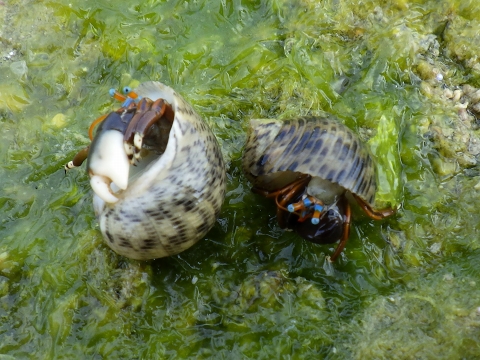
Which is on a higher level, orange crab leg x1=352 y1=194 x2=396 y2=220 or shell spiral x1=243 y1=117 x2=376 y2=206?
shell spiral x1=243 y1=117 x2=376 y2=206

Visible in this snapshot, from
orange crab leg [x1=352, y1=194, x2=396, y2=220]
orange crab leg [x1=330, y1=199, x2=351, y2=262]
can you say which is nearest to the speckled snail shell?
orange crab leg [x1=330, y1=199, x2=351, y2=262]

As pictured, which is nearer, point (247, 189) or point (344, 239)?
point (344, 239)

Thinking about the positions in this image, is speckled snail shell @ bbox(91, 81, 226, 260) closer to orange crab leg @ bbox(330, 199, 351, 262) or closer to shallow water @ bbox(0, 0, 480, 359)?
shallow water @ bbox(0, 0, 480, 359)

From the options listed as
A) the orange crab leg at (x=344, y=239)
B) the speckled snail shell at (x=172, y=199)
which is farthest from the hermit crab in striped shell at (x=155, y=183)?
the orange crab leg at (x=344, y=239)

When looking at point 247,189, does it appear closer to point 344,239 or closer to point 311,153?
point 311,153

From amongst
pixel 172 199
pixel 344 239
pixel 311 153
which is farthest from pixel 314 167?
pixel 172 199

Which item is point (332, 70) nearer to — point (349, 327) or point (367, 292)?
point (367, 292)
